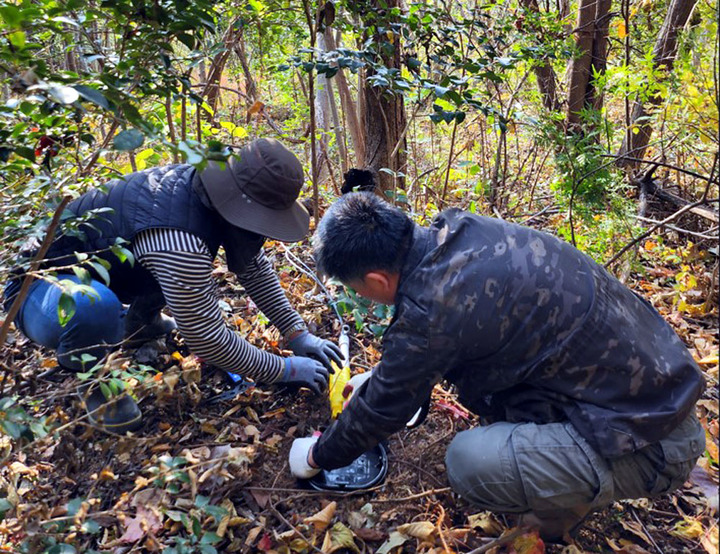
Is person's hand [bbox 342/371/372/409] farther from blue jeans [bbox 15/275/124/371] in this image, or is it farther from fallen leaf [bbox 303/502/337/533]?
blue jeans [bbox 15/275/124/371]

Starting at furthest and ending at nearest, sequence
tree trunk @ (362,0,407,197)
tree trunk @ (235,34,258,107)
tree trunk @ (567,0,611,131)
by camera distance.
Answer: tree trunk @ (567,0,611,131) → tree trunk @ (235,34,258,107) → tree trunk @ (362,0,407,197)

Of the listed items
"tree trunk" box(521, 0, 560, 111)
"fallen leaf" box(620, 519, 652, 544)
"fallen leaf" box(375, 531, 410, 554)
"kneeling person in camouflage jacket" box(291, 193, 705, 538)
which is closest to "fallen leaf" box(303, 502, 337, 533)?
"fallen leaf" box(375, 531, 410, 554)

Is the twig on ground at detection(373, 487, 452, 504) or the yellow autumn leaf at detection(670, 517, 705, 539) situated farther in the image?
the twig on ground at detection(373, 487, 452, 504)

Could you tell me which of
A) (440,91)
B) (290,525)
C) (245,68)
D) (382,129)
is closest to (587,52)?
(382,129)

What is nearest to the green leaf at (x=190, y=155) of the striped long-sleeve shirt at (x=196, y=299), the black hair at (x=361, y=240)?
the black hair at (x=361, y=240)

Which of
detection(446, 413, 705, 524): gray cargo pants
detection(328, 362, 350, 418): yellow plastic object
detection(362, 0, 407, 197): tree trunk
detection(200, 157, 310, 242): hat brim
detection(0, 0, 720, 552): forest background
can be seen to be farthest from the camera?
detection(362, 0, 407, 197): tree trunk

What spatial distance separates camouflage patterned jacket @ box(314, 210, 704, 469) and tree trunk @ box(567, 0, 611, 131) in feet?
9.89

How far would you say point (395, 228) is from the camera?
1894 millimetres

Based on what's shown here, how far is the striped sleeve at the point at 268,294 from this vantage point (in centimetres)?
297

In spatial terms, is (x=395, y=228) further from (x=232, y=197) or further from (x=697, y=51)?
(x=697, y=51)

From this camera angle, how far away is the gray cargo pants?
6.28ft

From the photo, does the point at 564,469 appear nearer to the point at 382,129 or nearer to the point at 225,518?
the point at 225,518

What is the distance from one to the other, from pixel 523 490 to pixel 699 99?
139 centimetres

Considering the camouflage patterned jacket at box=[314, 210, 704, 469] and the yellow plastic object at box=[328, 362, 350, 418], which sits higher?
the camouflage patterned jacket at box=[314, 210, 704, 469]
